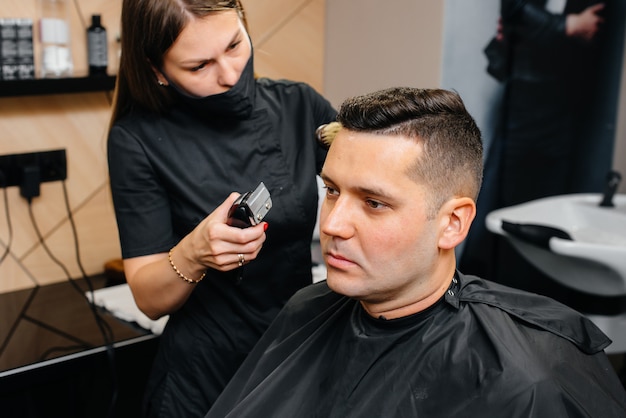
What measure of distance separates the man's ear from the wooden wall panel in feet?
5.11

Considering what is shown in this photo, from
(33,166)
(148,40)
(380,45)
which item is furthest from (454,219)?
(380,45)

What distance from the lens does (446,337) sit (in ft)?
4.53

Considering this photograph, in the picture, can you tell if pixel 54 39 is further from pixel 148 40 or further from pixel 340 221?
pixel 340 221

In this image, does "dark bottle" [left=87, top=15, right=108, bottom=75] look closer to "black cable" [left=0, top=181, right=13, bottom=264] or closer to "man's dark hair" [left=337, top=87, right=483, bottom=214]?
"black cable" [left=0, top=181, right=13, bottom=264]

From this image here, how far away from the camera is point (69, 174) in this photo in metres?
2.57

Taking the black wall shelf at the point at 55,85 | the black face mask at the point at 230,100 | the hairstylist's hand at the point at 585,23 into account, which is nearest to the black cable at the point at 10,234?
the black wall shelf at the point at 55,85

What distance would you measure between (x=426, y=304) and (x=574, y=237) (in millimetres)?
1435

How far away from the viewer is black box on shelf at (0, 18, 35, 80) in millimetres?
2295

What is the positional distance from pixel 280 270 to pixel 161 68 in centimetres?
52

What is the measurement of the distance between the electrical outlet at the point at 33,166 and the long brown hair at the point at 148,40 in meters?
0.90

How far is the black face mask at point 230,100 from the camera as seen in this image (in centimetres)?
160

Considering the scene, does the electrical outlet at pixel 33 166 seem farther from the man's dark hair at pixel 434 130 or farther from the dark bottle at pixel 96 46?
the man's dark hair at pixel 434 130

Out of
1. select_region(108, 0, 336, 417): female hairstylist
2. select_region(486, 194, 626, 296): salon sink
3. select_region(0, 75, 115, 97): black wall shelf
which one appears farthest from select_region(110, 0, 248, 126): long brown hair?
select_region(486, 194, 626, 296): salon sink

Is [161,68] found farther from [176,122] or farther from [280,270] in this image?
[280,270]
